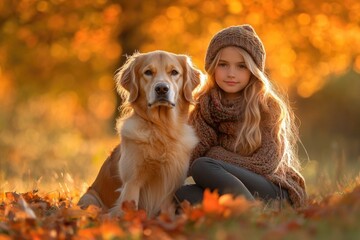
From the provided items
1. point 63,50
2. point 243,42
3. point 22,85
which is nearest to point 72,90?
point 22,85

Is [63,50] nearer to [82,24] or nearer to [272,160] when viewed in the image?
[82,24]

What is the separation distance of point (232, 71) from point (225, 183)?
892 mm

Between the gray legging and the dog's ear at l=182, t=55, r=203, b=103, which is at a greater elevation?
the dog's ear at l=182, t=55, r=203, b=103

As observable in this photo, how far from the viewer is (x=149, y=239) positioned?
2.79m

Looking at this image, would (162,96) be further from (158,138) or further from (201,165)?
(201,165)

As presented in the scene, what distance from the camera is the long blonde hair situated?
179 inches

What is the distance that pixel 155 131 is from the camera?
4.43 meters

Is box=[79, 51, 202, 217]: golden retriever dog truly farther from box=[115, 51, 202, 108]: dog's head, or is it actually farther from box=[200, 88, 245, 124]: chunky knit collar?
box=[200, 88, 245, 124]: chunky knit collar

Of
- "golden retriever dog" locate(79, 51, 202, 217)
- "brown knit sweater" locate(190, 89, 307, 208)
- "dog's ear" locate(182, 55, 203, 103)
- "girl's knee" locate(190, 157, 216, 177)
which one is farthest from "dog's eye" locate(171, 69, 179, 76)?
"girl's knee" locate(190, 157, 216, 177)

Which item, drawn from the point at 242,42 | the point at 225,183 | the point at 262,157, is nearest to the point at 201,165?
the point at 225,183

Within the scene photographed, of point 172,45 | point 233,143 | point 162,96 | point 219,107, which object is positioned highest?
point 172,45

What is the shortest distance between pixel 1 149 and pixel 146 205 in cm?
621

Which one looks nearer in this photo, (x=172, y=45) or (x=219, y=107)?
(x=219, y=107)

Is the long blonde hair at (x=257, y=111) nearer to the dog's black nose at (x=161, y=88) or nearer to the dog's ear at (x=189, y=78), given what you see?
the dog's ear at (x=189, y=78)
